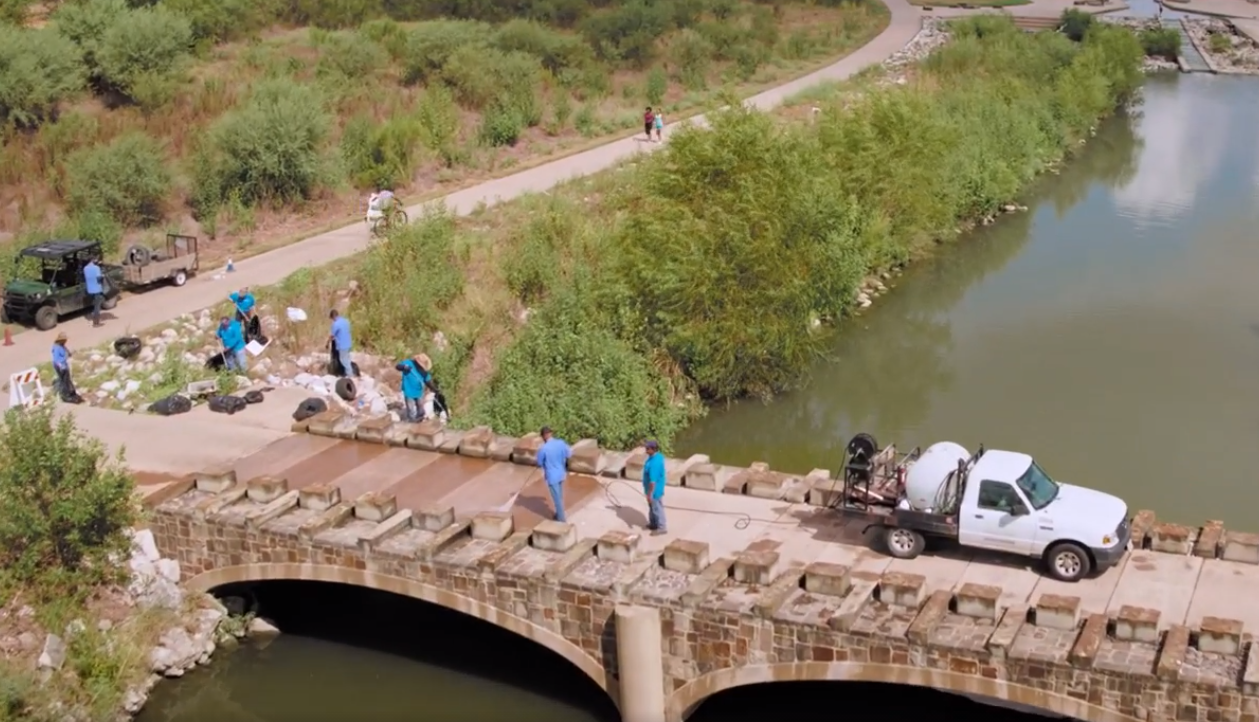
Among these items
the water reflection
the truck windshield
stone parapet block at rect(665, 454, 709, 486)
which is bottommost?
the water reflection

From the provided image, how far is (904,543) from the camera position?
1908cm

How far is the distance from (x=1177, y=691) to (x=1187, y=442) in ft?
45.0

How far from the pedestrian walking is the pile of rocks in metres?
64.0

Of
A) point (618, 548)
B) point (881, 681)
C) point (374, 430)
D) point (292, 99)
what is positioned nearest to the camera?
point (881, 681)

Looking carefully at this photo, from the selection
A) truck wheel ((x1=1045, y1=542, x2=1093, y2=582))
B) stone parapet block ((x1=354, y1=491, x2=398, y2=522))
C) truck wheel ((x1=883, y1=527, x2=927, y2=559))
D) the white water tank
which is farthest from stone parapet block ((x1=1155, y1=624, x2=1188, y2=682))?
stone parapet block ((x1=354, y1=491, x2=398, y2=522))

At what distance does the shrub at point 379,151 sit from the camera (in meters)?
41.4

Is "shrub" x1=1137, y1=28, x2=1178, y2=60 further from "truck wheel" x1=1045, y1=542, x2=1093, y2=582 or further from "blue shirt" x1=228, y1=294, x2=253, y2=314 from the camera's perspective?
"truck wheel" x1=1045, y1=542, x2=1093, y2=582

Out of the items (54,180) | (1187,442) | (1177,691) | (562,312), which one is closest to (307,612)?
(562,312)

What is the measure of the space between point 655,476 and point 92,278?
50.4ft

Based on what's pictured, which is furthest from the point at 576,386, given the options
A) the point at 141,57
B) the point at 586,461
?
the point at 141,57

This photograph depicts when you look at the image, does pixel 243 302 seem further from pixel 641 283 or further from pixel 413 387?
pixel 641 283

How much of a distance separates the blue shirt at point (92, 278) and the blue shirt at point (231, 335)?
3.95 m

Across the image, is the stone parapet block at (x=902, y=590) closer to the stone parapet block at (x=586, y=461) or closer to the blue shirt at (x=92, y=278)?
the stone parapet block at (x=586, y=461)

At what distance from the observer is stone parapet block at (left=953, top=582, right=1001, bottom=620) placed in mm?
17062
